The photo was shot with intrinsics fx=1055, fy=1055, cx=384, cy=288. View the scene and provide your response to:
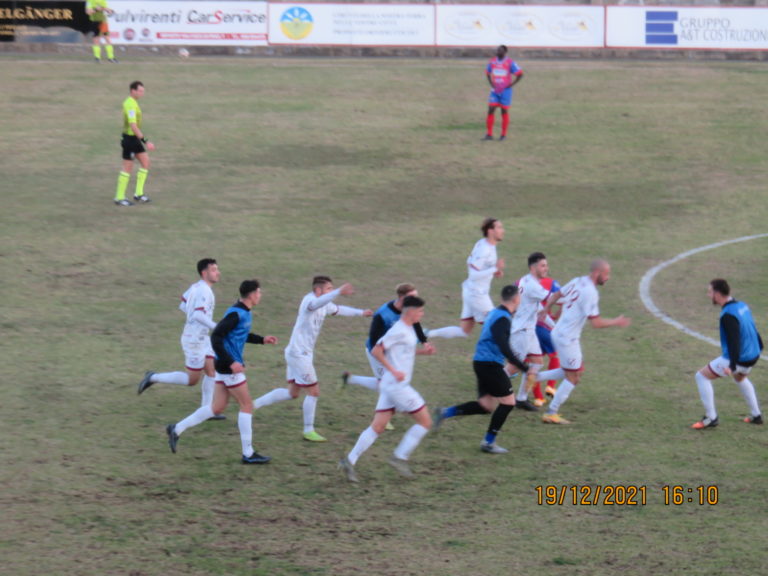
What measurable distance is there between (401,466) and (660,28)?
34693 millimetres

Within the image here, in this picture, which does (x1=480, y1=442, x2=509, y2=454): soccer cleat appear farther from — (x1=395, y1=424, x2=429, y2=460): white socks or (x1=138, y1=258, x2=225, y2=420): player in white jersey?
(x1=138, y1=258, x2=225, y2=420): player in white jersey

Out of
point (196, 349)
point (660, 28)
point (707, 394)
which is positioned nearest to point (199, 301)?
point (196, 349)

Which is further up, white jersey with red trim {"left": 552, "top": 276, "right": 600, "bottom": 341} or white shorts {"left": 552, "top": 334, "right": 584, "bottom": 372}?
white jersey with red trim {"left": 552, "top": 276, "right": 600, "bottom": 341}

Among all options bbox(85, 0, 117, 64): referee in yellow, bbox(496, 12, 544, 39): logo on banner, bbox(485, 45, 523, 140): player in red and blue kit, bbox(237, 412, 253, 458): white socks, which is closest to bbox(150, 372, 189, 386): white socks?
bbox(237, 412, 253, 458): white socks

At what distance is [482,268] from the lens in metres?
16.0

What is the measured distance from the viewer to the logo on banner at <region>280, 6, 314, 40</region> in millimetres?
42625

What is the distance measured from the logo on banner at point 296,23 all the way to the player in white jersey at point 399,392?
3269 cm

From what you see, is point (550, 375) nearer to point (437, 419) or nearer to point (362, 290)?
point (437, 419)

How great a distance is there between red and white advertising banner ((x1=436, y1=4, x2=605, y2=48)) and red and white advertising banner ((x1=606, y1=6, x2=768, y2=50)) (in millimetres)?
839

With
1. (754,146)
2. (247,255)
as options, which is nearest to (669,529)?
(247,255)

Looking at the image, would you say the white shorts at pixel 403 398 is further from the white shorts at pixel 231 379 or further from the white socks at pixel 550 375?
the white socks at pixel 550 375

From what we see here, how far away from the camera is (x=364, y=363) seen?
1645 centimetres

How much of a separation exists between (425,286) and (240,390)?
845 centimetres
